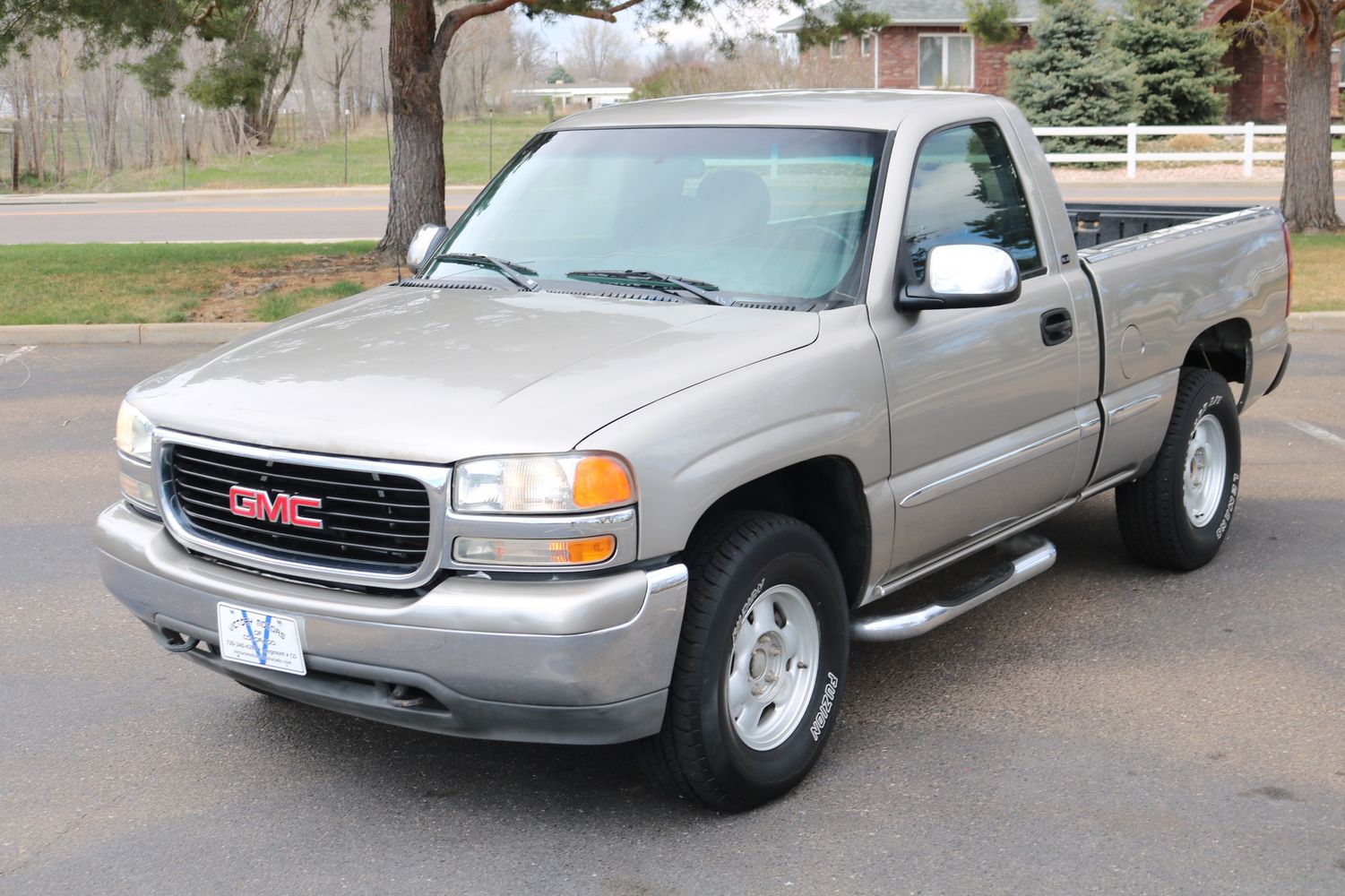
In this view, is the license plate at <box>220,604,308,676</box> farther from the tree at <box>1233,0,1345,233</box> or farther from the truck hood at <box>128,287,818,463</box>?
the tree at <box>1233,0,1345,233</box>

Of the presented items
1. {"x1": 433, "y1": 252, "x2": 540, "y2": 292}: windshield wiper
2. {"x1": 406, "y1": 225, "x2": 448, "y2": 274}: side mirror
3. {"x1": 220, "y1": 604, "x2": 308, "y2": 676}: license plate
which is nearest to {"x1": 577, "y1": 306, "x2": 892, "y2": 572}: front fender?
{"x1": 220, "y1": 604, "x2": 308, "y2": 676}: license plate

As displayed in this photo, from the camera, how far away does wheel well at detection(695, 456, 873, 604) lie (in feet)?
13.7

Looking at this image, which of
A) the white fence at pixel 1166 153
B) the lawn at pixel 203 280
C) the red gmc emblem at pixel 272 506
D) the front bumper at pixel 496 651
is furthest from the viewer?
the white fence at pixel 1166 153

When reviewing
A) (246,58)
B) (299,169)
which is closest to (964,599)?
(246,58)

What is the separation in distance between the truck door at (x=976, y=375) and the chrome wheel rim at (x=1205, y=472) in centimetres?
110

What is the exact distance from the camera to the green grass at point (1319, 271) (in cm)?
1276

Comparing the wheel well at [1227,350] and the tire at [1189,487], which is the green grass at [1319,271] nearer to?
the wheel well at [1227,350]

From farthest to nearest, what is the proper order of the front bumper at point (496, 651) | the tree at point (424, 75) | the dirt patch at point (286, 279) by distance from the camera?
the tree at point (424, 75) → the dirt patch at point (286, 279) → the front bumper at point (496, 651)

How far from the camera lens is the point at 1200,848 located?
3.73 meters

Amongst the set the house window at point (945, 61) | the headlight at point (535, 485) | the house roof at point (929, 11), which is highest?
the house roof at point (929, 11)

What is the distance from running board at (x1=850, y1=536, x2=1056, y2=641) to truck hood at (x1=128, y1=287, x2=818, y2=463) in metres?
0.90

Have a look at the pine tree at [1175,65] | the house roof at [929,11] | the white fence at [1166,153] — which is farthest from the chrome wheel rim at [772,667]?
the house roof at [929,11]

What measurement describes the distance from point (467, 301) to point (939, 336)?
1439mm

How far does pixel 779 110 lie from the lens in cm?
491
